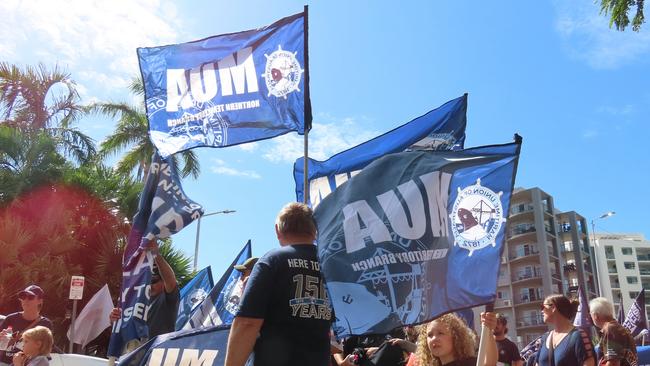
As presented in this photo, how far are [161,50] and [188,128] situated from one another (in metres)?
1.39

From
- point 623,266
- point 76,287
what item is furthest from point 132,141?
point 623,266

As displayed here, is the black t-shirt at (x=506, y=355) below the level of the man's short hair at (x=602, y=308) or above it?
below

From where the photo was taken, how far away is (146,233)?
21.0 feet

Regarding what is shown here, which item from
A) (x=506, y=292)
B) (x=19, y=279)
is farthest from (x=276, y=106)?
(x=506, y=292)

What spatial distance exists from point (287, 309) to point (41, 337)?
377 centimetres

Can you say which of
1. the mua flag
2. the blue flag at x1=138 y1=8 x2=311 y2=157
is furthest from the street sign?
the mua flag

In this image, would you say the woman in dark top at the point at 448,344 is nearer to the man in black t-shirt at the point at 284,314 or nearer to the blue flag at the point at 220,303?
the man in black t-shirt at the point at 284,314

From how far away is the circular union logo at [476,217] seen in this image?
14.4ft

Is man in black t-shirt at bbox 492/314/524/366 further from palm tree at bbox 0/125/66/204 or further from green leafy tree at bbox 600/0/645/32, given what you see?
palm tree at bbox 0/125/66/204

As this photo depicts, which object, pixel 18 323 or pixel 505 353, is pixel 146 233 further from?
pixel 505 353

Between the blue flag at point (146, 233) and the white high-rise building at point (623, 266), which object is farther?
the white high-rise building at point (623, 266)

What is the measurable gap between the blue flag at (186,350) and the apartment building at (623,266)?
114 metres

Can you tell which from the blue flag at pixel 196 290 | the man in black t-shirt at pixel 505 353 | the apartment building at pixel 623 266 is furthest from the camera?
the apartment building at pixel 623 266

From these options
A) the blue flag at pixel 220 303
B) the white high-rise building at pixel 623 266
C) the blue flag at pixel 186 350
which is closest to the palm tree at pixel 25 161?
the blue flag at pixel 220 303
